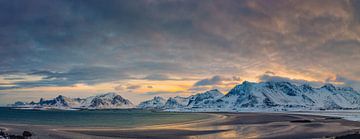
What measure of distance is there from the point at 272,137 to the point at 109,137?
25824 mm

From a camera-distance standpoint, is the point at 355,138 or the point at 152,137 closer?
the point at 355,138

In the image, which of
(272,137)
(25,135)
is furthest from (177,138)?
(25,135)

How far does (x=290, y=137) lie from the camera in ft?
150

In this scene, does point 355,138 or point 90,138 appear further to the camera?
point 90,138

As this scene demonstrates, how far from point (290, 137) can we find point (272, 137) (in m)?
2.72

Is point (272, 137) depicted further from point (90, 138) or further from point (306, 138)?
point (90, 138)

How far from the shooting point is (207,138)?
45312mm

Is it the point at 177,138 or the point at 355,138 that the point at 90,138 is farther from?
the point at 355,138

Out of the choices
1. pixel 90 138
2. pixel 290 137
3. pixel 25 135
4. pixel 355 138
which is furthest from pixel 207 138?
pixel 25 135

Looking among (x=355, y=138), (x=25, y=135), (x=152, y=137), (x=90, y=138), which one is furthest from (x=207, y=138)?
(x=25, y=135)

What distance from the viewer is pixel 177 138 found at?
45625 mm

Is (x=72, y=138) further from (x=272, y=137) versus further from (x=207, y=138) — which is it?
(x=272, y=137)

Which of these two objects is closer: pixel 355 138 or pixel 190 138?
pixel 355 138

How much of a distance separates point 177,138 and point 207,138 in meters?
4.68
